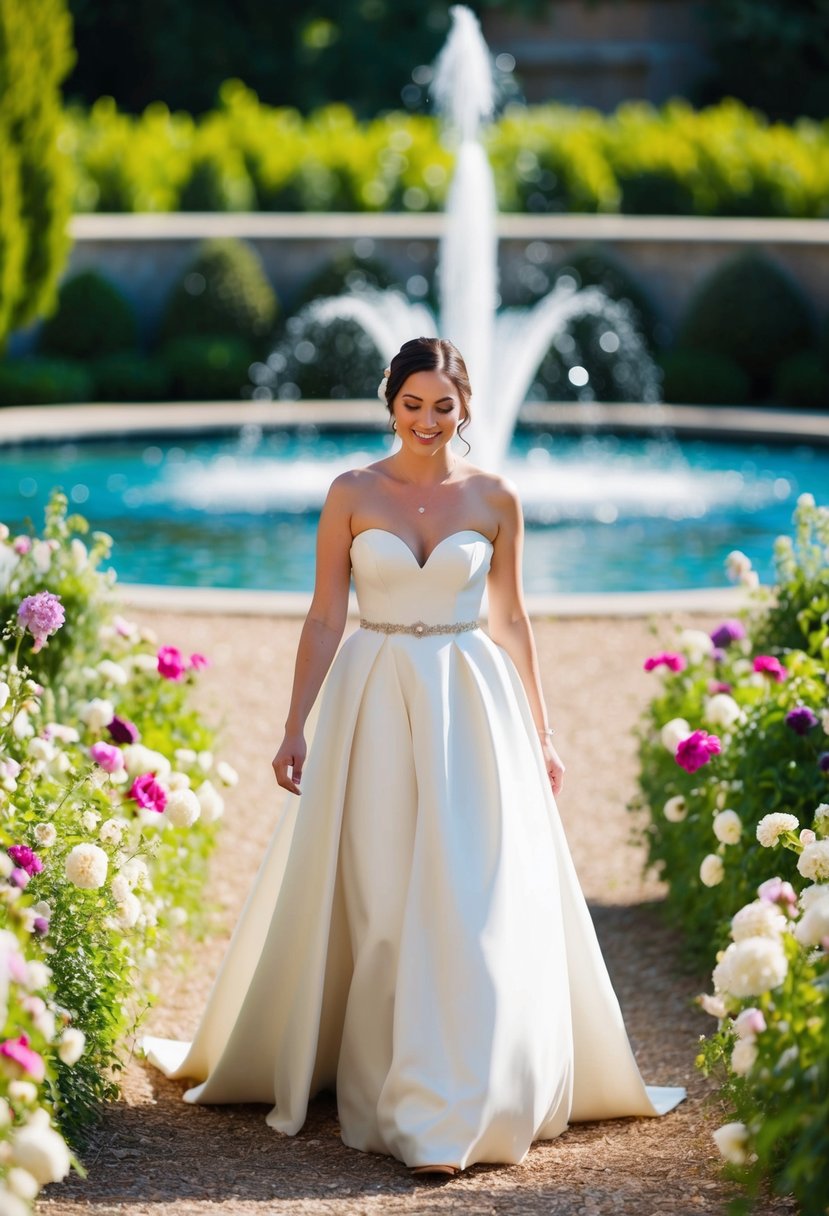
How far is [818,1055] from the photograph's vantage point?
2.61m

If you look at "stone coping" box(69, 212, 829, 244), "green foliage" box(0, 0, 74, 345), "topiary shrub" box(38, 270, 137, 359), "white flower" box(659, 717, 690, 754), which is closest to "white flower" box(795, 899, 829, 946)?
"white flower" box(659, 717, 690, 754)

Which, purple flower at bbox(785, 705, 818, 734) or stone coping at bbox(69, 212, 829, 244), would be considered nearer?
purple flower at bbox(785, 705, 818, 734)

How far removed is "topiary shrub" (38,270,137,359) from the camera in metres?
16.1

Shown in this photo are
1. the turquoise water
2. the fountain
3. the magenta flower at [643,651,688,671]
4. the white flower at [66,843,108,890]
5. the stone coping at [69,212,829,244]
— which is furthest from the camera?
the stone coping at [69,212,829,244]

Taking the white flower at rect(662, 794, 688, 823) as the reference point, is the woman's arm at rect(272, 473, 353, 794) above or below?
above

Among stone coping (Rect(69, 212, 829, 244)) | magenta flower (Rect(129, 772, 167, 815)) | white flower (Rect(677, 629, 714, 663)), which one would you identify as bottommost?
magenta flower (Rect(129, 772, 167, 815))

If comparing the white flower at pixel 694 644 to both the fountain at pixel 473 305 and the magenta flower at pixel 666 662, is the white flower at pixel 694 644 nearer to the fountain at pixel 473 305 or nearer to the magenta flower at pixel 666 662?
the magenta flower at pixel 666 662

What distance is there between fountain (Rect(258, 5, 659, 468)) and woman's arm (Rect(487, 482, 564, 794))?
10780mm

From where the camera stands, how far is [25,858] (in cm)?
329

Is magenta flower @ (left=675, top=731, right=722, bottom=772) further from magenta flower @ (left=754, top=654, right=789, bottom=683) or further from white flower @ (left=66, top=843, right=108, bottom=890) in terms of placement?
white flower @ (left=66, top=843, right=108, bottom=890)

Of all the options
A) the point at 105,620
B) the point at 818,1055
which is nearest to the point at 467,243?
the point at 105,620

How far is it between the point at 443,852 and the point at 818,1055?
1011 mm

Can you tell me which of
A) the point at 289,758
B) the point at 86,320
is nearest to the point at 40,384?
the point at 86,320

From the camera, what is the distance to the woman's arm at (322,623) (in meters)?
3.56
